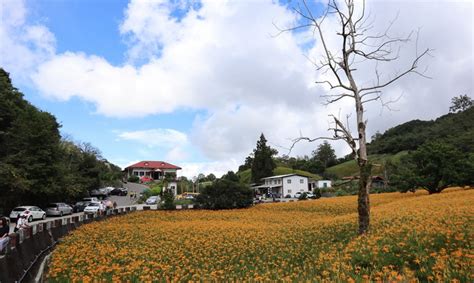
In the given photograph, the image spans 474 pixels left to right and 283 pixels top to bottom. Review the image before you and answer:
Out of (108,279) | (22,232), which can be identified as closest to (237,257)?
(108,279)

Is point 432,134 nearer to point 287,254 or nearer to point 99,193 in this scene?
point 99,193

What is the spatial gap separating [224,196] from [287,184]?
45866mm

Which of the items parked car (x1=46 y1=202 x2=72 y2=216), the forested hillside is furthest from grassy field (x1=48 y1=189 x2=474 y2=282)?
the forested hillside

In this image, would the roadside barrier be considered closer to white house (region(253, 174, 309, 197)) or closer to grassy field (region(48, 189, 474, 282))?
grassy field (region(48, 189, 474, 282))

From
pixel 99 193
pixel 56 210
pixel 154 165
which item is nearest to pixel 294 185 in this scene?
pixel 99 193

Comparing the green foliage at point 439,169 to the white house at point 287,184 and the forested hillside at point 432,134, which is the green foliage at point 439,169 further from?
the white house at point 287,184

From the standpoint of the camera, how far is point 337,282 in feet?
16.8

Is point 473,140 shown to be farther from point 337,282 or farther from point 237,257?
point 337,282

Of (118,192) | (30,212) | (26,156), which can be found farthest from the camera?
(118,192)

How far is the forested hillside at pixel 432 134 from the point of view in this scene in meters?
61.1

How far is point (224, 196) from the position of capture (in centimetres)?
3247

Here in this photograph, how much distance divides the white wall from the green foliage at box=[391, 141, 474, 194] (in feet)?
158

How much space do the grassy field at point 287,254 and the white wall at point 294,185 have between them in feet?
199

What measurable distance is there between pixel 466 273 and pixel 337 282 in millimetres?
1742
